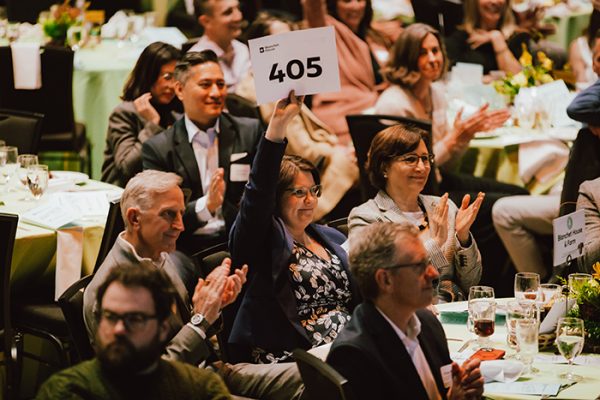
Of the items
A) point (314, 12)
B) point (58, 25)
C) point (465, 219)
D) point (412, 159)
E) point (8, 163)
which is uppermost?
point (314, 12)

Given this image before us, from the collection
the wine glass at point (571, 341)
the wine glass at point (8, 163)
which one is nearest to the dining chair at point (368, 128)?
the wine glass at point (8, 163)

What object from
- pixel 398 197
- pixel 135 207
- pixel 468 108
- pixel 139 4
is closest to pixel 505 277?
pixel 468 108

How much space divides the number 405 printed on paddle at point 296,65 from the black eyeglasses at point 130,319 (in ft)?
5.61

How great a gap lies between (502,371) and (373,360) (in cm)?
51

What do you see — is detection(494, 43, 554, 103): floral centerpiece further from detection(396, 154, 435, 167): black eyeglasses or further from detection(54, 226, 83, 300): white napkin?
detection(54, 226, 83, 300): white napkin

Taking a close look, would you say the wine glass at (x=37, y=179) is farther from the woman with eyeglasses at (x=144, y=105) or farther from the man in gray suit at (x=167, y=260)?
the man in gray suit at (x=167, y=260)

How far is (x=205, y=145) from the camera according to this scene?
556cm

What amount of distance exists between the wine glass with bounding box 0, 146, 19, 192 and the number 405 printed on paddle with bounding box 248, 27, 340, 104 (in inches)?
81.1

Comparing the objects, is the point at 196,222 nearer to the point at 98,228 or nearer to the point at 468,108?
the point at 98,228

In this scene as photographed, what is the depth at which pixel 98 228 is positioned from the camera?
504 cm

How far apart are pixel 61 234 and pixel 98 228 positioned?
178 millimetres

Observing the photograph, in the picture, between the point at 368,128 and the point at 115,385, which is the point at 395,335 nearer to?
the point at 115,385

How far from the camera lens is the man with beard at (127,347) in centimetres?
257

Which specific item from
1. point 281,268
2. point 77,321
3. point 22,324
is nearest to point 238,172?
point 22,324
